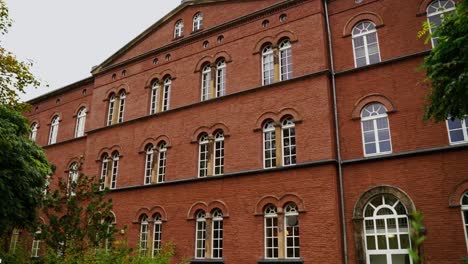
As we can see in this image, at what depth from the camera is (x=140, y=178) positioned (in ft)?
60.4

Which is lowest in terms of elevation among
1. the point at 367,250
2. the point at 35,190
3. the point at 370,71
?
the point at 367,250

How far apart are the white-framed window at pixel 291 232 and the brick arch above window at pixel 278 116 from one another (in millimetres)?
3187

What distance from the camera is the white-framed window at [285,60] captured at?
1584 cm

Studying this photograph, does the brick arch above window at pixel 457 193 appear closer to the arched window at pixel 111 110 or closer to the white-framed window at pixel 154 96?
the white-framed window at pixel 154 96

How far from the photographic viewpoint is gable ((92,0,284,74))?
18234 mm

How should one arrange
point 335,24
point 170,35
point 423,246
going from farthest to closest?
1. point 170,35
2. point 335,24
3. point 423,246

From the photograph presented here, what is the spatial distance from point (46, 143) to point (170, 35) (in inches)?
419

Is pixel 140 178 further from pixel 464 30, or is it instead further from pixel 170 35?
pixel 464 30

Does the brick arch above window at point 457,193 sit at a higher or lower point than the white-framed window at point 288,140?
lower

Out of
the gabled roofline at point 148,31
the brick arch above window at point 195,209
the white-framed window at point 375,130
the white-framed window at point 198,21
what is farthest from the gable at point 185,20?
the brick arch above window at point 195,209

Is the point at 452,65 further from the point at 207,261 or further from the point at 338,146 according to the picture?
the point at 207,261

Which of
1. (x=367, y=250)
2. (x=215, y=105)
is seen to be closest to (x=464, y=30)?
(x=367, y=250)

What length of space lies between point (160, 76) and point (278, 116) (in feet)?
24.3

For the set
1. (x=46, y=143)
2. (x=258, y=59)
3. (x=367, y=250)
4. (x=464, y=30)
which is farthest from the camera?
(x=46, y=143)
